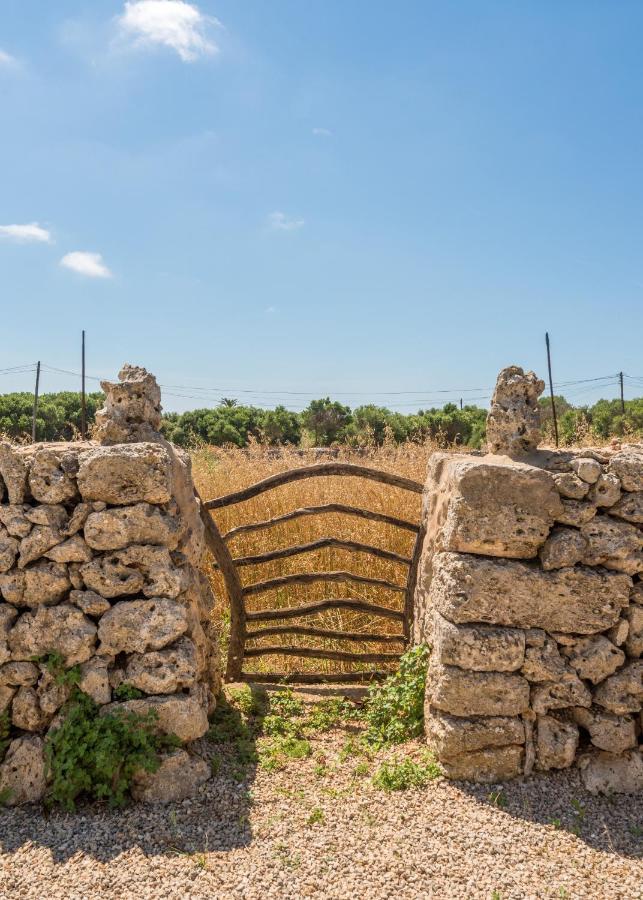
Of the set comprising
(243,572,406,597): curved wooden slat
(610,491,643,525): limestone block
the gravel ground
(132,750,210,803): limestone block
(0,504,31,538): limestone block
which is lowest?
the gravel ground

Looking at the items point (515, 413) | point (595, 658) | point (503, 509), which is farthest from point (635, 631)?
point (515, 413)

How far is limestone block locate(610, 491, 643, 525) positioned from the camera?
143 inches

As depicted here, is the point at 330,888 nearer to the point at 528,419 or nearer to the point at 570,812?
the point at 570,812

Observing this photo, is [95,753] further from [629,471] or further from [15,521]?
[629,471]

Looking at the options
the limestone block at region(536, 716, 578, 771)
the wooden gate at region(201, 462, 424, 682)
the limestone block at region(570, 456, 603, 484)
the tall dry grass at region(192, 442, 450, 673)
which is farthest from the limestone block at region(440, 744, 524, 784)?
the tall dry grass at region(192, 442, 450, 673)

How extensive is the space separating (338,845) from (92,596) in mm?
1798

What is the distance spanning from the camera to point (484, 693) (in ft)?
11.7

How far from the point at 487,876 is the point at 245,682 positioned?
242 centimetres

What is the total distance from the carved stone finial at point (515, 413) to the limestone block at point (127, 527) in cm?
207

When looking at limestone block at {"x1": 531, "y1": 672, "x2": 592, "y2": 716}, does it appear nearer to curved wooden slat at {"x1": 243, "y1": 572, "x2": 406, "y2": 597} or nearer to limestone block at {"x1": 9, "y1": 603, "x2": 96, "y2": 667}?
curved wooden slat at {"x1": 243, "y1": 572, "x2": 406, "y2": 597}

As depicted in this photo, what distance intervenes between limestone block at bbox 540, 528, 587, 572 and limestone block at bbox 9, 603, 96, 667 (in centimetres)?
257

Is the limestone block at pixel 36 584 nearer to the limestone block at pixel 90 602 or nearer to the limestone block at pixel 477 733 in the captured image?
the limestone block at pixel 90 602

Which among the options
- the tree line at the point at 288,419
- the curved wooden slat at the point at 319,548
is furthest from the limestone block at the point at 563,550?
the tree line at the point at 288,419

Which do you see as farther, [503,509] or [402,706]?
[402,706]
